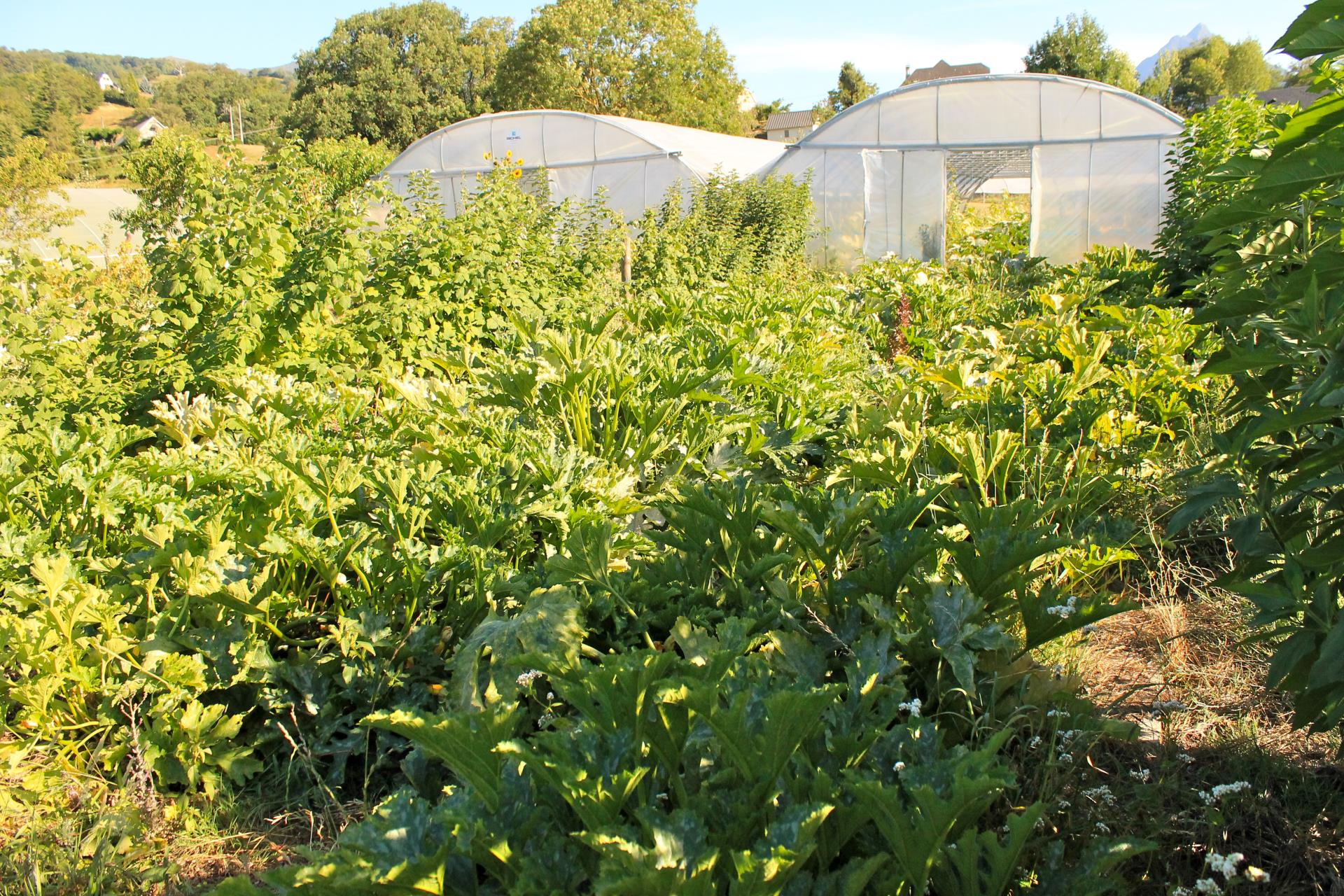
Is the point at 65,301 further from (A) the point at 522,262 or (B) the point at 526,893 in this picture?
(B) the point at 526,893

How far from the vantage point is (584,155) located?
15305mm

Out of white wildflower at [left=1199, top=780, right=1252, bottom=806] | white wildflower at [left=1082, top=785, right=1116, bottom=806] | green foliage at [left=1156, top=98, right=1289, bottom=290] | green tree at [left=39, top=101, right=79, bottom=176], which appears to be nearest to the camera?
white wildflower at [left=1199, top=780, right=1252, bottom=806]

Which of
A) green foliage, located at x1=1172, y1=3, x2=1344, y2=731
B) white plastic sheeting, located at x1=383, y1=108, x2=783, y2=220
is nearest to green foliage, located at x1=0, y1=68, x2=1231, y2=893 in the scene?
green foliage, located at x1=1172, y1=3, x2=1344, y2=731

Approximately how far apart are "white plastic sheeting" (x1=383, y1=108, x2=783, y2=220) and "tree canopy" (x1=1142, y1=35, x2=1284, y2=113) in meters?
39.2

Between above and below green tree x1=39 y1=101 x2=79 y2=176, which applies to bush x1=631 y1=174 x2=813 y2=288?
below

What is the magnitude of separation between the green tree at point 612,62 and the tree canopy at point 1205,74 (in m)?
24.8

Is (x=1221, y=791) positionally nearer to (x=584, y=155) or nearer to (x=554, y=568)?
(x=554, y=568)

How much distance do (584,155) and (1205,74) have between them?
1854 inches

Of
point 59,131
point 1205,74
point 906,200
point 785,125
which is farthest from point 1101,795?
point 785,125

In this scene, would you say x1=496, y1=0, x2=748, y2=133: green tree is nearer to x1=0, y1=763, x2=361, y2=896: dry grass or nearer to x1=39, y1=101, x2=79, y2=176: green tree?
x1=39, y1=101, x2=79, y2=176: green tree

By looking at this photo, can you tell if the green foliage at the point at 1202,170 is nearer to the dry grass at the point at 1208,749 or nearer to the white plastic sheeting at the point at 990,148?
the white plastic sheeting at the point at 990,148

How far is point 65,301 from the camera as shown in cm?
449

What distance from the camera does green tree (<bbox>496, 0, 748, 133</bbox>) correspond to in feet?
106

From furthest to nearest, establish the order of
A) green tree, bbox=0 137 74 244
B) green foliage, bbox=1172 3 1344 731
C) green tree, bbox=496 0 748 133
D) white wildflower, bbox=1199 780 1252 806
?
green tree, bbox=496 0 748 133 < green tree, bbox=0 137 74 244 < white wildflower, bbox=1199 780 1252 806 < green foliage, bbox=1172 3 1344 731
